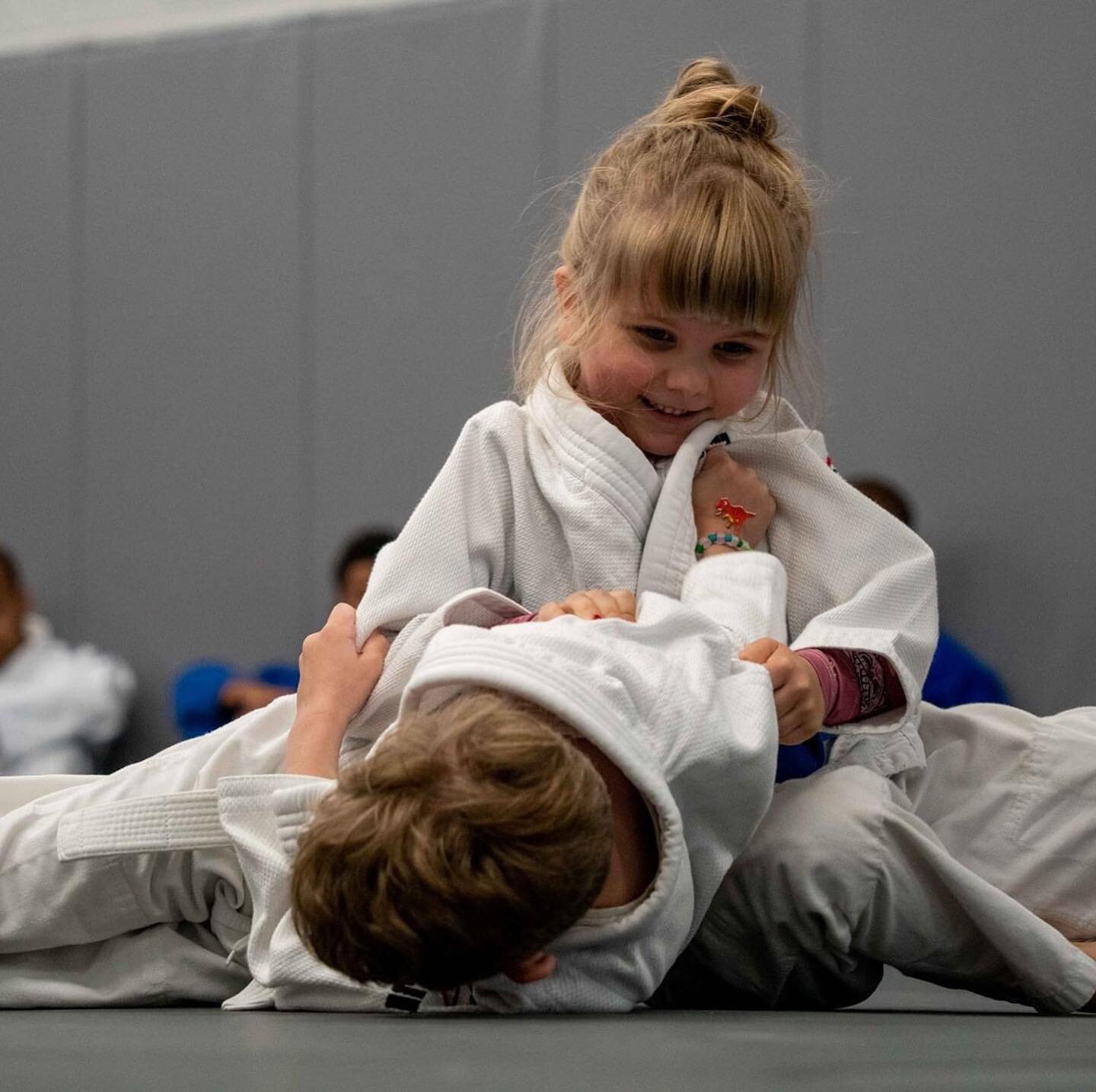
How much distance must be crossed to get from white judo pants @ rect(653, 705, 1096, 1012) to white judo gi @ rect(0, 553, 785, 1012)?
5.4 inches

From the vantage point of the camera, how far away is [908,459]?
12.1 ft

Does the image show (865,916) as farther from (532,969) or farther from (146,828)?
(146,828)

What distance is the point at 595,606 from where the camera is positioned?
1410mm

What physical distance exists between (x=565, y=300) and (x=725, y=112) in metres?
0.26

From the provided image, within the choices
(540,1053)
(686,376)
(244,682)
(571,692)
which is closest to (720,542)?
(686,376)

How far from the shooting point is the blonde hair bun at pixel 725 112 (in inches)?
67.3

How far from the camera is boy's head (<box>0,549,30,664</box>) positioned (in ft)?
13.8

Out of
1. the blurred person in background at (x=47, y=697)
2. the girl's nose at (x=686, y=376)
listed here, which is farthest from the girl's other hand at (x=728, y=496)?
the blurred person in background at (x=47, y=697)

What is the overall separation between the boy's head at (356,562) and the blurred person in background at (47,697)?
750 mm

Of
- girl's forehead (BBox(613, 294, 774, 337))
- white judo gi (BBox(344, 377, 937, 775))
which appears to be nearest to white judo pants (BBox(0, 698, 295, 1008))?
white judo gi (BBox(344, 377, 937, 775))

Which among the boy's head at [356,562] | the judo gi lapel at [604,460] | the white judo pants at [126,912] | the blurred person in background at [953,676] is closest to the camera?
the white judo pants at [126,912]

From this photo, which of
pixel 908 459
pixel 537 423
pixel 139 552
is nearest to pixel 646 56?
pixel 908 459

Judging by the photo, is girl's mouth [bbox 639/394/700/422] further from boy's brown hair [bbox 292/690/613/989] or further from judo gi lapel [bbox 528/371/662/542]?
boy's brown hair [bbox 292/690/613/989]

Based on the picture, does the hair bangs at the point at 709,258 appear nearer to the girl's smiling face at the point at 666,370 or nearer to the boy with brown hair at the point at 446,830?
the girl's smiling face at the point at 666,370
